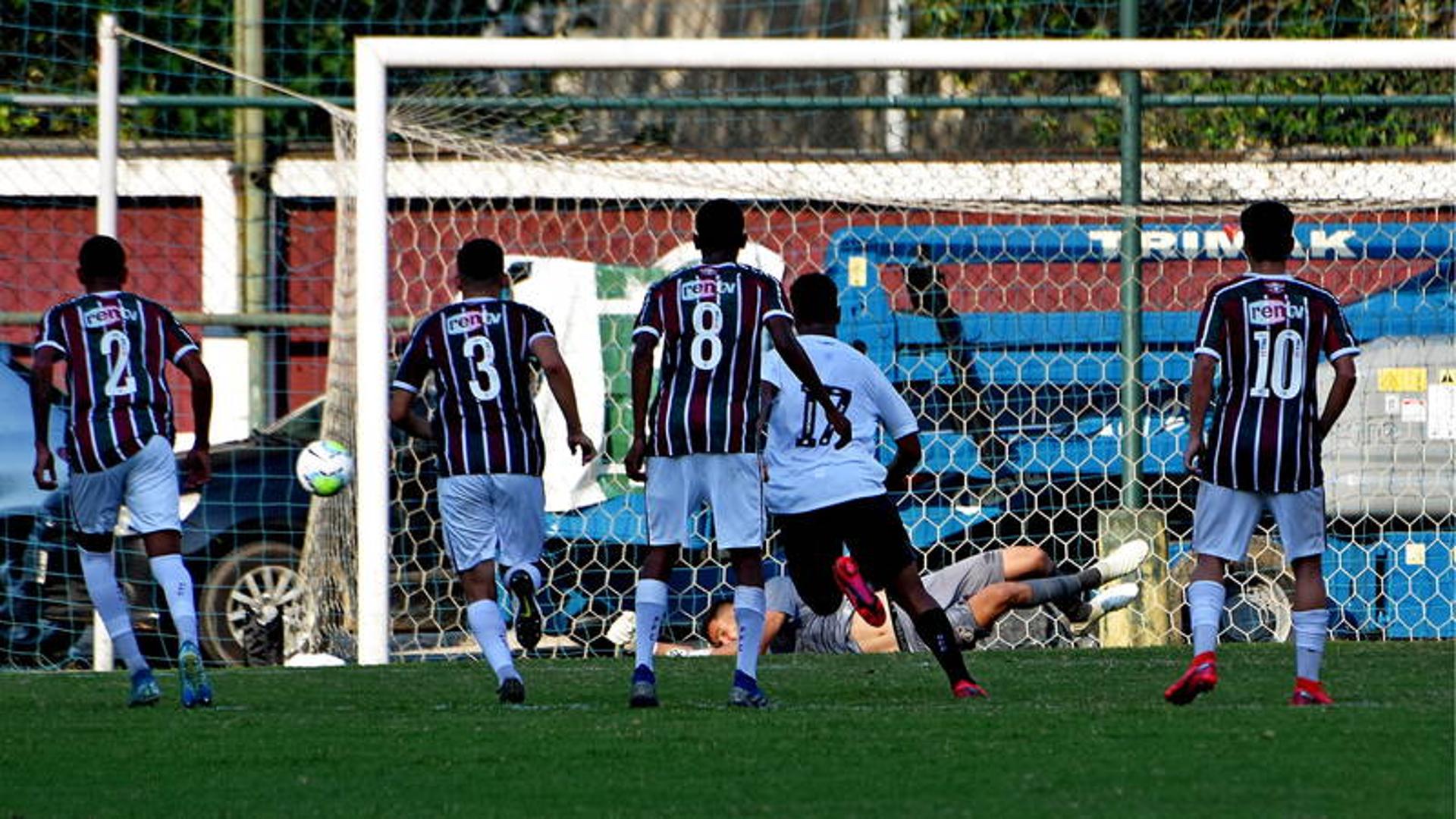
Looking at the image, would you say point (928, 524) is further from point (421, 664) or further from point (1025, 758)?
point (1025, 758)

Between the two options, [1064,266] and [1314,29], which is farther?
[1314,29]

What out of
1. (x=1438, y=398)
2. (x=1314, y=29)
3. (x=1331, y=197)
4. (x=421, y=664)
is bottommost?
(x=421, y=664)

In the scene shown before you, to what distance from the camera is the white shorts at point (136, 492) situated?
8.83 metres

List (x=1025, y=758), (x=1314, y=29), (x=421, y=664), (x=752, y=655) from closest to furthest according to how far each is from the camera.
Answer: (x=1025, y=758), (x=752, y=655), (x=421, y=664), (x=1314, y=29)

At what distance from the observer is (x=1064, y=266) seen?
13578 millimetres

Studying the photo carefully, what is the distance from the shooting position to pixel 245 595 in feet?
44.3

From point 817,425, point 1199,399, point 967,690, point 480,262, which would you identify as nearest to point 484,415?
point 480,262

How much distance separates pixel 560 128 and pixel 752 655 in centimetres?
757

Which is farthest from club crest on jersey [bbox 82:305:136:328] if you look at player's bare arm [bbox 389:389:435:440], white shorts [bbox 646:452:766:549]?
white shorts [bbox 646:452:766:549]

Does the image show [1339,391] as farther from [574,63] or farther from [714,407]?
[574,63]

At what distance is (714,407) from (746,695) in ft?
3.13

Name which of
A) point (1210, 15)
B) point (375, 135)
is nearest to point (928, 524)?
point (375, 135)

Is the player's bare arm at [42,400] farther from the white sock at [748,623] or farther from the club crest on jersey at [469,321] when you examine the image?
the white sock at [748,623]

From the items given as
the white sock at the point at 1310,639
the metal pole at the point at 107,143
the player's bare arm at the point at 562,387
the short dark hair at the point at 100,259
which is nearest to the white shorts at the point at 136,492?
the short dark hair at the point at 100,259
